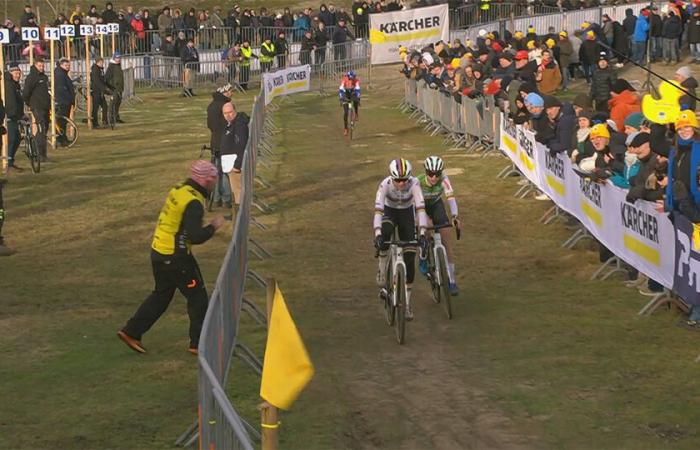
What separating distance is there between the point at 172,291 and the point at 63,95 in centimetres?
1914

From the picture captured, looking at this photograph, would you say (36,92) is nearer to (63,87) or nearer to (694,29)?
(63,87)

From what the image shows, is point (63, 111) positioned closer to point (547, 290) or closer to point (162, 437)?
point (547, 290)

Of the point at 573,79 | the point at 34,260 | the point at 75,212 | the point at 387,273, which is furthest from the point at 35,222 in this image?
the point at 573,79

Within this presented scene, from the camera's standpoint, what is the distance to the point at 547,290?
16.5 metres

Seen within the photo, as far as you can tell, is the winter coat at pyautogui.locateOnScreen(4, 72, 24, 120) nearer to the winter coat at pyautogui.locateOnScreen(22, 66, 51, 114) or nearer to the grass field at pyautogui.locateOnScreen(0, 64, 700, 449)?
the winter coat at pyautogui.locateOnScreen(22, 66, 51, 114)

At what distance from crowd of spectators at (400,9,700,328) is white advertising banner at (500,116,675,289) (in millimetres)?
176

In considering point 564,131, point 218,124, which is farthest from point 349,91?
point 564,131

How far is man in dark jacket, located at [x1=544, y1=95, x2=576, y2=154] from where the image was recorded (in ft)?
64.0

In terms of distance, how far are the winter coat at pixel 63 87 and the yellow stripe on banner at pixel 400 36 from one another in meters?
15.9

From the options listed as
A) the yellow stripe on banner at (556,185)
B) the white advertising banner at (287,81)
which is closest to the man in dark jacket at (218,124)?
the yellow stripe on banner at (556,185)

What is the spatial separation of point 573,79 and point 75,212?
2532 centimetres

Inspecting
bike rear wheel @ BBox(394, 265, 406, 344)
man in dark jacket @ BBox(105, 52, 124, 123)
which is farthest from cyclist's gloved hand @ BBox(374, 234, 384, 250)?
man in dark jacket @ BBox(105, 52, 124, 123)

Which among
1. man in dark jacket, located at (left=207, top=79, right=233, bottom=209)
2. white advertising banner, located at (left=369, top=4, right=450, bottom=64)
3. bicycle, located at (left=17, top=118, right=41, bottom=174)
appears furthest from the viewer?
white advertising banner, located at (left=369, top=4, right=450, bottom=64)

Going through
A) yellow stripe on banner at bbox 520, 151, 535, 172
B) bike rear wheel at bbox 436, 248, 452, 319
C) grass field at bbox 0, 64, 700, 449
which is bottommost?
grass field at bbox 0, 64, 700, 449
